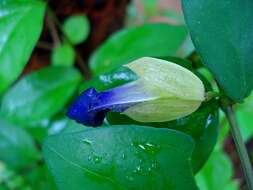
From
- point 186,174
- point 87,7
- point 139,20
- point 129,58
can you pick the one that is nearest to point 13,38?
point 129,58

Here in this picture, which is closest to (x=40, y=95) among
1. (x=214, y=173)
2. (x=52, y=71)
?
(x=52, y=71)

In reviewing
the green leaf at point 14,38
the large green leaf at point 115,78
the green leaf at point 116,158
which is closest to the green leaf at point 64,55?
the green leaf at point 14,38

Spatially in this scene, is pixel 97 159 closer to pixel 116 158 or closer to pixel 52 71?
pixel 116 158

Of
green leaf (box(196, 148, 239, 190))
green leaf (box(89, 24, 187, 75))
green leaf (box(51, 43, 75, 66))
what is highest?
green leaf (box(89, 24, 187, 75))

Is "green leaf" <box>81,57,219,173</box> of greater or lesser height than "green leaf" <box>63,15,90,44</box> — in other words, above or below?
above

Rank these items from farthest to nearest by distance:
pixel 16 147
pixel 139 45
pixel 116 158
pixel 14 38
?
pixel 16 147 → pixel 139 45 → pixel 14 38 → pixel 116 158

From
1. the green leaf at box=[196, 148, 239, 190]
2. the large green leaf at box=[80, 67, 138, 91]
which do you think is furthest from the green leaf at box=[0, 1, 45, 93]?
the green leaf at box=[196, 148, 239, 190]

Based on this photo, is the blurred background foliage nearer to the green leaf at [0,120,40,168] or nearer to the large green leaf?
the green leaf at [0,120,40,168]
